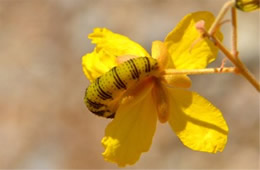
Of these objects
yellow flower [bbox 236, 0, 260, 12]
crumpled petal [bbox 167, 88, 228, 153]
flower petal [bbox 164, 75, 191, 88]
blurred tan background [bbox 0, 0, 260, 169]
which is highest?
yellow flower [bbox 236, 0, 260, 12]

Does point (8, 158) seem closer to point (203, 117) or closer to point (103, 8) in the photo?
point (103, 8)

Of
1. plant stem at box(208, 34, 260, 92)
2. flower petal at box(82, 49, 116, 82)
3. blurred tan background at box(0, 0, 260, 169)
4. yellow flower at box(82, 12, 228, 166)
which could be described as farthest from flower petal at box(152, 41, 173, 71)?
blurred tan background at box(0, 0, 260, 169)

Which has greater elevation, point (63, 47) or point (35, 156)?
point (63, 47)

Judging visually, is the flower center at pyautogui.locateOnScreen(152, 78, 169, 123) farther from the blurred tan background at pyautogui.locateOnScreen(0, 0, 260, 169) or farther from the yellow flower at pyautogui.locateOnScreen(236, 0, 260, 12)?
the blurred tan background at pyautogui.locateOnScreen(0, 0, 260, 169)

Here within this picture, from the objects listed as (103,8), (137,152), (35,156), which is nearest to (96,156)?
(35,156)

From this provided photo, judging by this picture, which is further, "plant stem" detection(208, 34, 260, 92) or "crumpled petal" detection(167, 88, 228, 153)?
"crumpled petal" detection(167, 88, 228, 153)

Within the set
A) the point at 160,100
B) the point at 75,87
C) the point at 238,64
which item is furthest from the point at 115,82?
the point at 75,87
